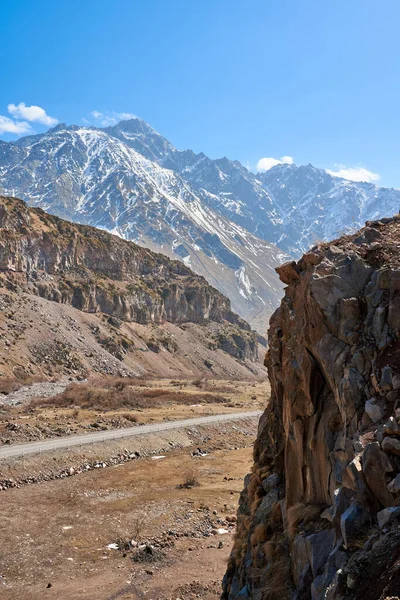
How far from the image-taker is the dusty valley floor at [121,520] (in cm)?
1791

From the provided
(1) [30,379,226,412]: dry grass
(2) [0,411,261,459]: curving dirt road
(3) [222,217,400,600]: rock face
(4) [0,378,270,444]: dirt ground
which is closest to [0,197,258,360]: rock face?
Answer: (4) [0,378,270,444]: dirt ground

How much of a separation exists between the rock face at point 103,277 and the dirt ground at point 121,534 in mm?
76391

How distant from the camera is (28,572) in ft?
61.9

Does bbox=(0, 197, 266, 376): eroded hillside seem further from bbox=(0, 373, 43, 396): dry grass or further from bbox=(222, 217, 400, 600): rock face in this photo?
bbox=(222, 217, 400, 600): rock face

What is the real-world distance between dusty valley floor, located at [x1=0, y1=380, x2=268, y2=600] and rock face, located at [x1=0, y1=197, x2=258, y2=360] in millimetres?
69530

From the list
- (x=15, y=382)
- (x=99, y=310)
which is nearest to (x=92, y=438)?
(x=15, y=382)

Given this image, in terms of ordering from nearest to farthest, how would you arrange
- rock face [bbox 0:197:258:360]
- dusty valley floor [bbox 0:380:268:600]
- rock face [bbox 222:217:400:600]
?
rock face [bbox 222:217:400:600] < dusty valley floor [bbox 0:380:268:600] < rock face [bbox 0:197:258:360]

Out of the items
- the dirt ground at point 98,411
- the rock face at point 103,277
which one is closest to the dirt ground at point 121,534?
the dirt ground at point 98,411

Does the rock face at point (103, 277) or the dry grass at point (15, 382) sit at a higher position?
the rock face at point (103, 277)

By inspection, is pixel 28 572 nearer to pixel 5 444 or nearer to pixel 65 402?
pixel 5 444

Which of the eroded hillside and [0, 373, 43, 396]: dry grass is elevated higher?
the eroded hillside

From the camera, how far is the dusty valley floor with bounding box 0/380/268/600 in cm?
1791

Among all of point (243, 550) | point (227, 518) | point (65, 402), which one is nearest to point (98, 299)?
point (65, 402)

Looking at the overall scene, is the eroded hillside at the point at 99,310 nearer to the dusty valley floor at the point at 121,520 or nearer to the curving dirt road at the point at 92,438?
the curving dirt road at the point at 92,438
